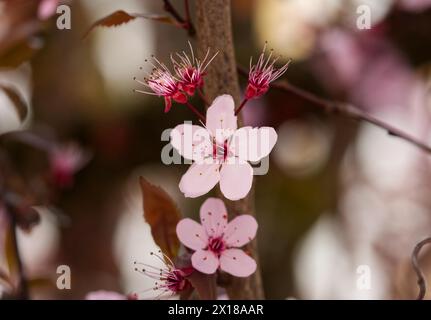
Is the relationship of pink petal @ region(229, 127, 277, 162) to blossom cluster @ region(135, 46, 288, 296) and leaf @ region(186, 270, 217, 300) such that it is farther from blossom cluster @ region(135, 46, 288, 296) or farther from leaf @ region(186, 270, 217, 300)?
leaf @ region(186, 270, 217, 300)

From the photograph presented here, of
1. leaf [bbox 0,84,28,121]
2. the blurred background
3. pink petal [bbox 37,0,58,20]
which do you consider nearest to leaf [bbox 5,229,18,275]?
leaf [bbox 0,84,28,121]

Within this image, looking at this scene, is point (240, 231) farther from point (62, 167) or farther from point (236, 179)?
point (62, 167)

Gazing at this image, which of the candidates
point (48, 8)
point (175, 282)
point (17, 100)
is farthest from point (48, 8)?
point (175, 282)

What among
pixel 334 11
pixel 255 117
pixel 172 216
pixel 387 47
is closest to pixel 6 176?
pixel 172 216

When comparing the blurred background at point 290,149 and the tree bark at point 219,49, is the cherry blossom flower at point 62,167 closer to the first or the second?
the blurred background at point 290,149

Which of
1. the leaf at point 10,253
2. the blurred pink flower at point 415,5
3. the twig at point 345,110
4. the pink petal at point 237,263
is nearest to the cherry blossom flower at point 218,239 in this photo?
the pink petal at point 237,263
